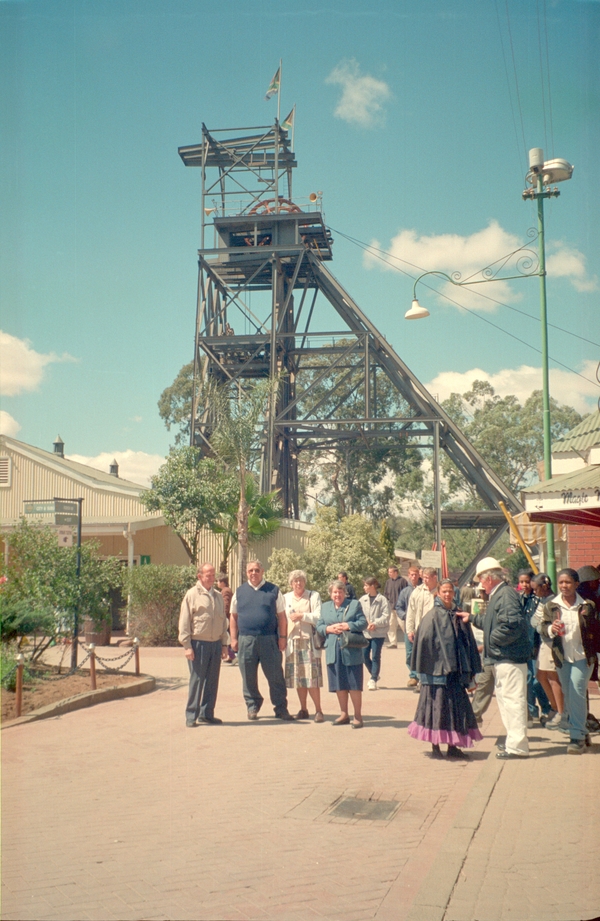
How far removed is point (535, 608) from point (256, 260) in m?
23.7

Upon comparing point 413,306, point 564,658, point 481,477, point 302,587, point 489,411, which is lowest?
point 564,658

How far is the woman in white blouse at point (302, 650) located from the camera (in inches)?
379

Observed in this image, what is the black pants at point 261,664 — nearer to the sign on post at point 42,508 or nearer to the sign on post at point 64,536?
the sign on post at point 64,536

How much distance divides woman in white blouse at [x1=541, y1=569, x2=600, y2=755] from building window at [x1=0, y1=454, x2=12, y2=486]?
887 inches

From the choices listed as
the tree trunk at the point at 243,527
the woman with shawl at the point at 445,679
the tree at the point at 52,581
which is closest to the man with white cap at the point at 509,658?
the woman with shawl at the point at 445,679

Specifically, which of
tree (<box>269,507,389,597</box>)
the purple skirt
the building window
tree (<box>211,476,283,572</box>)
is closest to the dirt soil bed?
the purple skirt

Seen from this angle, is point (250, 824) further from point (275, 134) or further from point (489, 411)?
point (489, 411)

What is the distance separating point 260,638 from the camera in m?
9.70

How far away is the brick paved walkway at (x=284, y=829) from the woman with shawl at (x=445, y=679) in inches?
10.5

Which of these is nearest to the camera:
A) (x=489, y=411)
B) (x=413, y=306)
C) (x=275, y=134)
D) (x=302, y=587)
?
(x=302, y=587)

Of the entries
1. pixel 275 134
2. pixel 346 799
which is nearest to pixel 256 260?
pixel 275 134

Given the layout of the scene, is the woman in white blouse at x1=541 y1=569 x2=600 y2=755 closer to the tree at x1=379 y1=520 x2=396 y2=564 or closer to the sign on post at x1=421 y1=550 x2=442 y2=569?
the sign on post at x1=421 y1=550 x2=442 y2=569

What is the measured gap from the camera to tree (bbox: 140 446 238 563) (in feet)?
81.4

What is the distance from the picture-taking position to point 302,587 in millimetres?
10023
